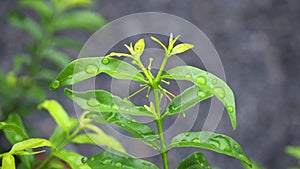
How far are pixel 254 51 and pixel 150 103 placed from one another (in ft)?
7.80

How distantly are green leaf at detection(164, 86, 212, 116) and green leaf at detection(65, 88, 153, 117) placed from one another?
0.11 feet

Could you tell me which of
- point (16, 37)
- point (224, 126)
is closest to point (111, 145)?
point (224, 126)

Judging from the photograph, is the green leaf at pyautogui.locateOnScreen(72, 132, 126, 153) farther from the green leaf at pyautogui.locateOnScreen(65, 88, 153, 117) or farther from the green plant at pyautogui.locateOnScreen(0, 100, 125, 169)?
the green leaf at pyautogui.locateOnScreen(65, 88, 153, 117)

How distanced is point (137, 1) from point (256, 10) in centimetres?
70

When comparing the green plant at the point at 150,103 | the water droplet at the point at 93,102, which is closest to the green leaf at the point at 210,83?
the green plant at the point at 150,103

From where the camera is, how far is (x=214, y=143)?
660mm

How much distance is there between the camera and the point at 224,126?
2816mm

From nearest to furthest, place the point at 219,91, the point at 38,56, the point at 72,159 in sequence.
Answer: the point at 219,91 → the point at 72,159 → the point at 38,56

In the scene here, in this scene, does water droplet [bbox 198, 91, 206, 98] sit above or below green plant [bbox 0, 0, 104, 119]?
below

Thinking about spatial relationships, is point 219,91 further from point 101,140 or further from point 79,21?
point 79,21

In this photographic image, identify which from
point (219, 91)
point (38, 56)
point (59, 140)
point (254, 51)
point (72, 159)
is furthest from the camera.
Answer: point (254, 51)

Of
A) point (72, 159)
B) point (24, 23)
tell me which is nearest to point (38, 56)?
point (24, 23)

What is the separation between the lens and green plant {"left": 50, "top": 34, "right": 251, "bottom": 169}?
2.12 ft

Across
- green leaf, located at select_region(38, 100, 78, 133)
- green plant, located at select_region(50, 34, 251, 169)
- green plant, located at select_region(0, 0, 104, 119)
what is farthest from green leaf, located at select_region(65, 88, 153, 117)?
green plant, located at select_region(0, 0, 104, 119)
